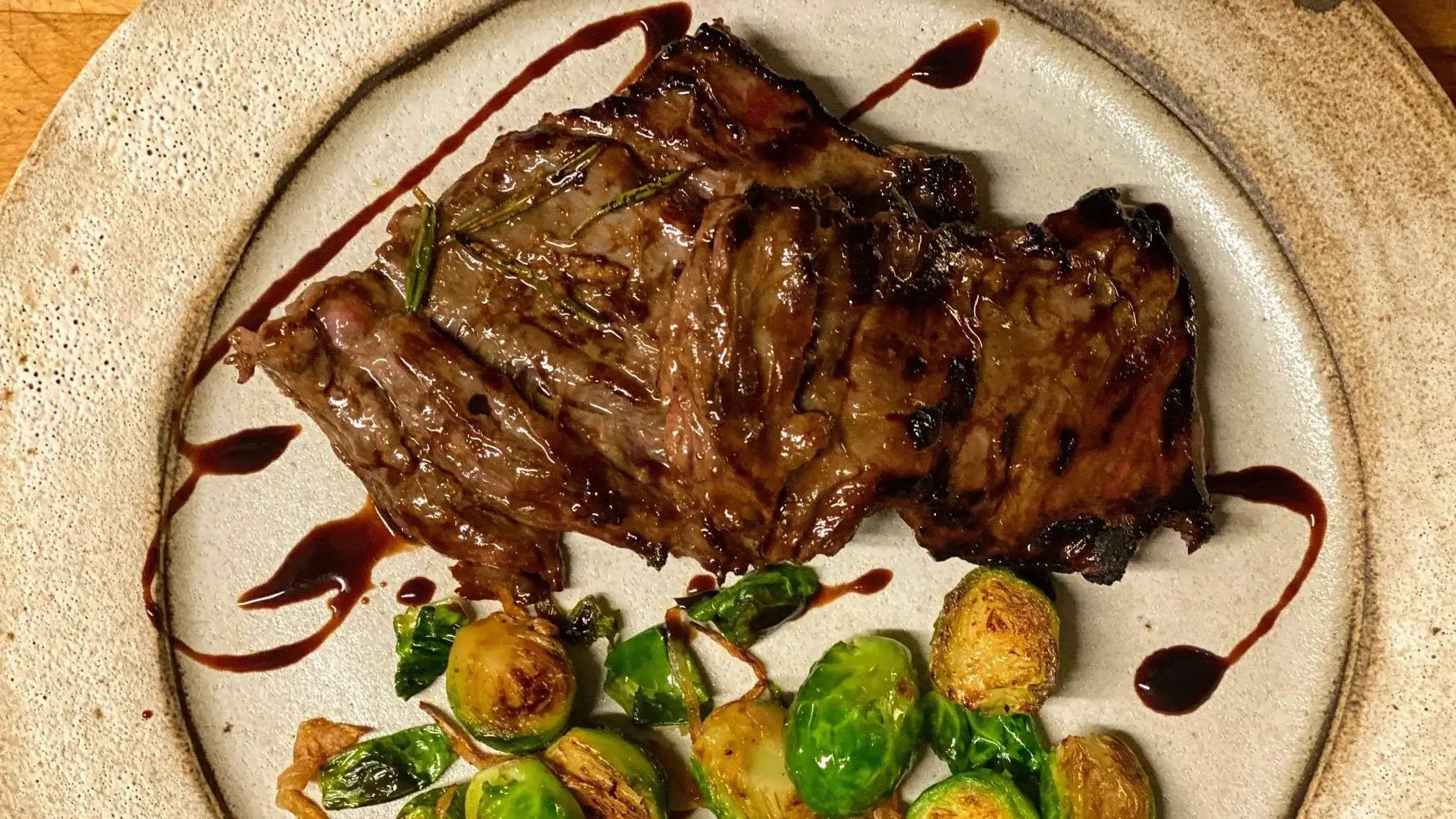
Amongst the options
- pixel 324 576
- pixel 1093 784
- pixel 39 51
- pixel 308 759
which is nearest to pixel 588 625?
pixel 324 576

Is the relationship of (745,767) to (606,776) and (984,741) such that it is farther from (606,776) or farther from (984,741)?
(984,741)

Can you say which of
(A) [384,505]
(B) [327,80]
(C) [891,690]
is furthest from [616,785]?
(B) [327,80]

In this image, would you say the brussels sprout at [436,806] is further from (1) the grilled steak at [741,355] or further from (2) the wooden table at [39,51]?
(2) the wooden table at [39,51]

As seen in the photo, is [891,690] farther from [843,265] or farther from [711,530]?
[843,265]

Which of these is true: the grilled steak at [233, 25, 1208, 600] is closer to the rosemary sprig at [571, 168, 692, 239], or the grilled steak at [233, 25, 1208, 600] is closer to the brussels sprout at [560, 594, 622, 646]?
the rosemary sprig at [571, 168, 692, 239]

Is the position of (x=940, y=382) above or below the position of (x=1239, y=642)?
above

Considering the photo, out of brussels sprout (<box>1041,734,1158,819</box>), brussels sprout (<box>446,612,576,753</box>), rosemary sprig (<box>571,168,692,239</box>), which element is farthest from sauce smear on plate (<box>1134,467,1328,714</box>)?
rosemary sprig (<box>571,168,692,239</box>)

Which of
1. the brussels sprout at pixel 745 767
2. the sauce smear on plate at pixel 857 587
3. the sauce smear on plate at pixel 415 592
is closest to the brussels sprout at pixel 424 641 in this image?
the sauce smear on plate at pixel 415 592
